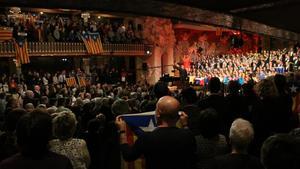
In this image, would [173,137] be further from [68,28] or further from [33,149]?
[68,28]

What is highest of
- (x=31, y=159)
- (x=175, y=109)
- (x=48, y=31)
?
(x=48, y=31)

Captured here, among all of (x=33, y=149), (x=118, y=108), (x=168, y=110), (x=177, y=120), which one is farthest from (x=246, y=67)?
(x=33, y=149)

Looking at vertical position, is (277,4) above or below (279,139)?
above

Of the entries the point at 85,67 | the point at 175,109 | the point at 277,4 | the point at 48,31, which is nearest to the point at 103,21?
the point at 85,67

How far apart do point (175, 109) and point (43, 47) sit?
56.4ft

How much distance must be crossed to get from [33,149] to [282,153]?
1221 mm

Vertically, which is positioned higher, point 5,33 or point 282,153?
point 5,33

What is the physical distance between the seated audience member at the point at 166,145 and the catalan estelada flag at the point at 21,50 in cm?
1595

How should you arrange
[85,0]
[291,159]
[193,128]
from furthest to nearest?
[193,128] → [85,0] → [291,159]

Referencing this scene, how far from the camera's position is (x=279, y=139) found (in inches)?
76.0

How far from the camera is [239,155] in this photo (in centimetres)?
258

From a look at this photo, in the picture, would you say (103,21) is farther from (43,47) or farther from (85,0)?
(85,0)

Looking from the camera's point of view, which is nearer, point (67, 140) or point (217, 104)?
point (67, 140)

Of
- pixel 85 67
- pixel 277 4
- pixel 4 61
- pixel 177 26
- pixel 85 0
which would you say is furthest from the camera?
pixel 177 26
